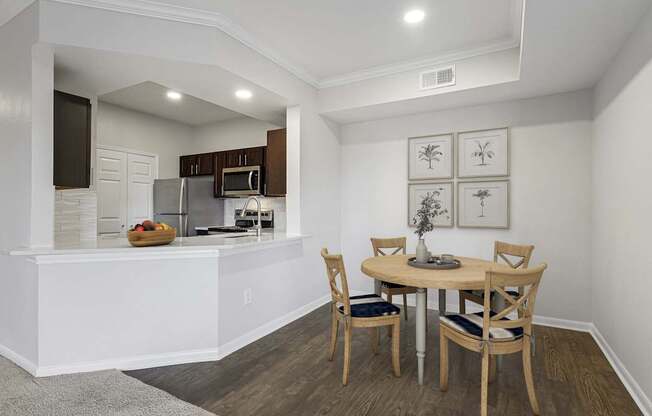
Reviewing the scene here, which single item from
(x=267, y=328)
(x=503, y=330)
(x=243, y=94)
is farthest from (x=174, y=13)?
(x=503, y=330)

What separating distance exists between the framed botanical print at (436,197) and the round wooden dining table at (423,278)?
1162mm

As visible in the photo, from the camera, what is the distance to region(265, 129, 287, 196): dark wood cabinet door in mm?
4062

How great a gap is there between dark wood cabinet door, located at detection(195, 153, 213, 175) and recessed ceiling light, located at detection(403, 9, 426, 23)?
3.93m

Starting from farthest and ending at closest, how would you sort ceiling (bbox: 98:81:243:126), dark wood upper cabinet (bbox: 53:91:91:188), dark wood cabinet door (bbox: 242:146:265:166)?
dark wood cabinet door (bbox: 242:146:265:166) < ceiling (bbox: 98:81:243:126) < dark wood upper cabinet (bbox: 53:91:91:188)

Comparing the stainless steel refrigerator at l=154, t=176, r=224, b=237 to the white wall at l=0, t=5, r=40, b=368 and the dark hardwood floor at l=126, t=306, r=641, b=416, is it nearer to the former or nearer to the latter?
the white wall at l=0, t=5, r=40, b=368

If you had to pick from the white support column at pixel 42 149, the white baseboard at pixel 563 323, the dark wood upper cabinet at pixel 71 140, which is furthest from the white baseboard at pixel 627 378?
the dark wood upper cabinet at pixel 71 140

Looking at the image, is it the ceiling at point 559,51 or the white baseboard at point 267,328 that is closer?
the ceiling at point 559,51

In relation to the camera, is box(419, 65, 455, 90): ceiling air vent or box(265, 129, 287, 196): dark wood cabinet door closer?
box(419, 65, 455, 90): ceiling air vent

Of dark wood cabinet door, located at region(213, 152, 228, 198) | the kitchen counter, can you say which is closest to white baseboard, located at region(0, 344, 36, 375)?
the kitchen counter

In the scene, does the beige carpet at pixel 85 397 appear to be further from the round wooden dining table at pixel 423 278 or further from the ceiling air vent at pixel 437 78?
the ceiling air vent at pixel 437 78

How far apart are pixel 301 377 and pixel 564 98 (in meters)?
3.60

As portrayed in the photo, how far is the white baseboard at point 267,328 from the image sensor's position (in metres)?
2.79

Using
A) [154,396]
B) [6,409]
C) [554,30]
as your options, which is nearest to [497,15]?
[554,30]

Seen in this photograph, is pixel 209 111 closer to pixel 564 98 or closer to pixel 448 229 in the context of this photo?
pixel 448 229
